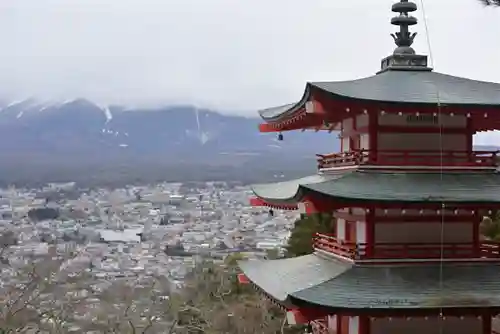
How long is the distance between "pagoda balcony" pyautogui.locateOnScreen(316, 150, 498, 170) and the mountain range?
37054 millimetres

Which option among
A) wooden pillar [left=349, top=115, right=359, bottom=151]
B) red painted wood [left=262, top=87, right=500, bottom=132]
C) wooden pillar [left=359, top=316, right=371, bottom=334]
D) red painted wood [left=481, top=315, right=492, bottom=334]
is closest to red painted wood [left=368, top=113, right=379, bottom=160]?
red painted wood [left=262, top=87, right=500, bottom=132]

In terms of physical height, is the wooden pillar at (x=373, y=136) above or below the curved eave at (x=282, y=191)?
above

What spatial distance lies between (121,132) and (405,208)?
225 ft

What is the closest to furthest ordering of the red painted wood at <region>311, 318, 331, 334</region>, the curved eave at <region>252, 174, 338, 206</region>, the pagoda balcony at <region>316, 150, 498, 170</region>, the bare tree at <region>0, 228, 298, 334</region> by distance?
the pagoda balcony at <region>316, 150, 498, 170</region>
the curved eave at <region>252, 174, 338, 206</region>
the red painted wood at <region>311, 318, 331, 334</region>
the bare tree at <region>0, 228, 298, 334</region>

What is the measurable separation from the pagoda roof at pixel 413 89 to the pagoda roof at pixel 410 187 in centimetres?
101

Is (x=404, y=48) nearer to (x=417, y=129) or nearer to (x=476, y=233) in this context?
(x=417, y=129)

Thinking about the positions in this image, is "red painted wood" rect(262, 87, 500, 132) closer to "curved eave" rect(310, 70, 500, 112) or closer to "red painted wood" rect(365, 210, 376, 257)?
"curved eave" rect(310, 70, 500, 112)

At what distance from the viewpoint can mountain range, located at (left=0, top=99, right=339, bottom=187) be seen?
59875 mm

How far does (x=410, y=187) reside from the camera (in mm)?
9734

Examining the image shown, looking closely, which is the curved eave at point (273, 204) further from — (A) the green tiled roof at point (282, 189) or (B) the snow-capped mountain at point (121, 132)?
(B) the snow-capped mountain at point (121, 132)

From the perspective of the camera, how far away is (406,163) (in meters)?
10.1

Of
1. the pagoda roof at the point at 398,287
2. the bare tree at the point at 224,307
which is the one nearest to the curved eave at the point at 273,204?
the pagoda roof at the point at 398,287

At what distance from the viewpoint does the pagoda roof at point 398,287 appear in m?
9.06

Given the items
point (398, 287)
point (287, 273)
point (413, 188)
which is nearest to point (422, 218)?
point (413, 188)
